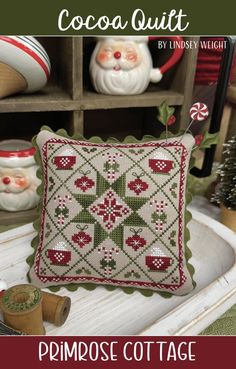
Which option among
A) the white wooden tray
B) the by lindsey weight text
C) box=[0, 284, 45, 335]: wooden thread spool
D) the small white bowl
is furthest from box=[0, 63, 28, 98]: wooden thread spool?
box=[0, 284, 45, 335]: wooden thread spool

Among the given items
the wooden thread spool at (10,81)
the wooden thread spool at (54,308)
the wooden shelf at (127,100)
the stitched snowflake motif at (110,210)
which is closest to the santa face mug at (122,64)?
the wooden shelf at (127,100)

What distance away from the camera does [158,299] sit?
1.89ft

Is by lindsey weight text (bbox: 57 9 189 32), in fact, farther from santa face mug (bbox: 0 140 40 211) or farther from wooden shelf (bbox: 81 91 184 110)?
santa face mug (bbox: 0 140 40 211)

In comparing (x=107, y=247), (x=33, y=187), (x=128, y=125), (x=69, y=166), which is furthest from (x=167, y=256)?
(x=128, y=125)

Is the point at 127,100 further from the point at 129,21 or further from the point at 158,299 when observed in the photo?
the point at 158,299

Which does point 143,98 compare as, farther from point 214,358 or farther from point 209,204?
point 214,358

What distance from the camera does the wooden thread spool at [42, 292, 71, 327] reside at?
52 centimetres

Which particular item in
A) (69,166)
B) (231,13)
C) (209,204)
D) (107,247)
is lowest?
(209,204)

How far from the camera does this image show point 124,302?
1.88 feet

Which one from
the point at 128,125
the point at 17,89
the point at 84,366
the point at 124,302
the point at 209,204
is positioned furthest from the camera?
the point at 128,125

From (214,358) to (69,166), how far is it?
325 millimetres

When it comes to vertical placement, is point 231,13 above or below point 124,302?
above

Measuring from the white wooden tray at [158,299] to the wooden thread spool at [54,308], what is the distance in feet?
0.05

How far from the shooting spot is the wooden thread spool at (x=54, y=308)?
0.52 m
